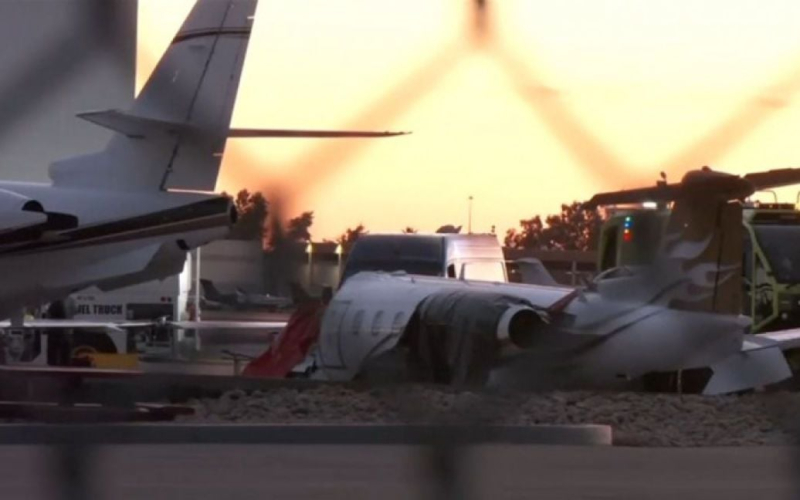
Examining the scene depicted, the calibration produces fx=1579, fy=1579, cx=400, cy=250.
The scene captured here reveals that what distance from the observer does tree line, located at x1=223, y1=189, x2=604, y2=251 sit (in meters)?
1.67

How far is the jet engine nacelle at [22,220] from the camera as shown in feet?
6.47

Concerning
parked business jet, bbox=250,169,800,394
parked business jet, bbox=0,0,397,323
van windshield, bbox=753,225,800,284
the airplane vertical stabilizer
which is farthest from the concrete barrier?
van windshield, bbox=753,225,800,284

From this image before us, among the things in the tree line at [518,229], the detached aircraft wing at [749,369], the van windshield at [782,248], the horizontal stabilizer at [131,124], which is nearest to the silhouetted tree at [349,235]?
the tree line at [518,229]

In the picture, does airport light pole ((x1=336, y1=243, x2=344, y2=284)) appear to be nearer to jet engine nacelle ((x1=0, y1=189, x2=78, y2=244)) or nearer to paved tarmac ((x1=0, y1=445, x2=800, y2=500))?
jet engine nacelle ((x1=0, y1=189, x2=78, y2=244))

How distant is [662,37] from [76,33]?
2.11 feet

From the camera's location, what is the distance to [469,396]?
1939mm

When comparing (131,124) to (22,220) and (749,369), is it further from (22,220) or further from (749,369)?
(749,369)

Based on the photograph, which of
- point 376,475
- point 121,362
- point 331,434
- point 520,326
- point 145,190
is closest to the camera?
point 520,326

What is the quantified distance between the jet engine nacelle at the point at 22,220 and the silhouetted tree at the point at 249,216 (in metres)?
0.37

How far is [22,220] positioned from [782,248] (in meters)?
3.14

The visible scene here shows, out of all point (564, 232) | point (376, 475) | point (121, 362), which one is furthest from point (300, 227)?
point (376, 475)

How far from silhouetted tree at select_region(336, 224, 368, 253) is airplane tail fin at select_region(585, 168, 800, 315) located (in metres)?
0.28

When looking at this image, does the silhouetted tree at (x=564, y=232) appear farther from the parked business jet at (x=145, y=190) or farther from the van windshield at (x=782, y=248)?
the van windshield at (x=782, y=248)

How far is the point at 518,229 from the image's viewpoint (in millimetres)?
1702
